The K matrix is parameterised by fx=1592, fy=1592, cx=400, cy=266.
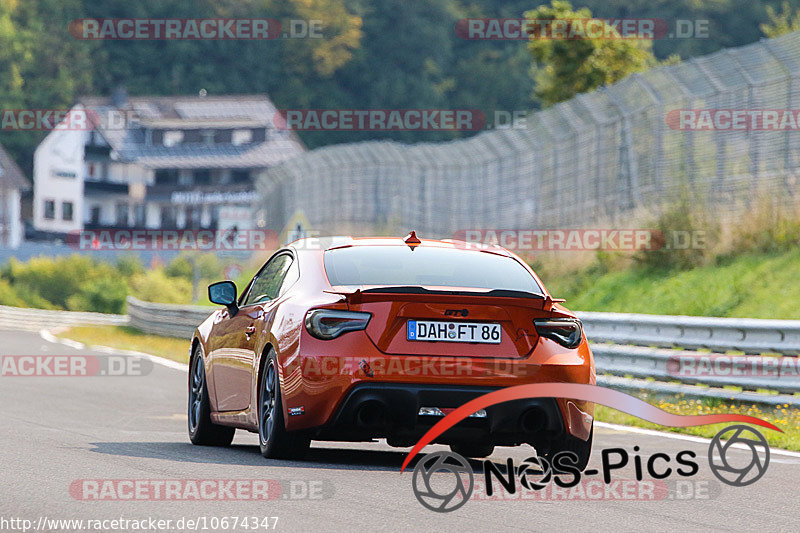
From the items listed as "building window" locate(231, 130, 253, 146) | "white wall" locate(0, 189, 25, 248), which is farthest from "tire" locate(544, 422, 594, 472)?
"building window" locate(231, 130, 253, 146)

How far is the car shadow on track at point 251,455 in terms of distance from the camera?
9.18 metres

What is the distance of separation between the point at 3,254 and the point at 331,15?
26419mm

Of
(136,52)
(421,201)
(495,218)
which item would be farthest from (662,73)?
(136,52)

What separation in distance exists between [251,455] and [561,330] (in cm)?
217

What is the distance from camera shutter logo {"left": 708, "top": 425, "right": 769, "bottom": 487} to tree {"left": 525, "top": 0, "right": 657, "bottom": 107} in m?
31.5

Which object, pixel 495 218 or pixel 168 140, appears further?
pixel 168 140

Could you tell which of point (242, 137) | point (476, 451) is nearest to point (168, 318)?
point (476, 451)

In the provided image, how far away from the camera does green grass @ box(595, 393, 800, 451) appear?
11773 millimetres

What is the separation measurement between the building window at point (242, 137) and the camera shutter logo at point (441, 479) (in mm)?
91034

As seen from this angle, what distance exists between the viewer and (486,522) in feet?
23.2

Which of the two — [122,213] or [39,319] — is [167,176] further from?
[39,319]

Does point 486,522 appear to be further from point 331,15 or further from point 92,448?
point 331,15

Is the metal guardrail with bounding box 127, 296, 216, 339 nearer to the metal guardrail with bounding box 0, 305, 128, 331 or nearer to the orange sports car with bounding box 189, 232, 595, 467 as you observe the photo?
the metal guardrail with bounding box 0, 305, 128, 331

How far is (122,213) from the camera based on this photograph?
99750 mm
